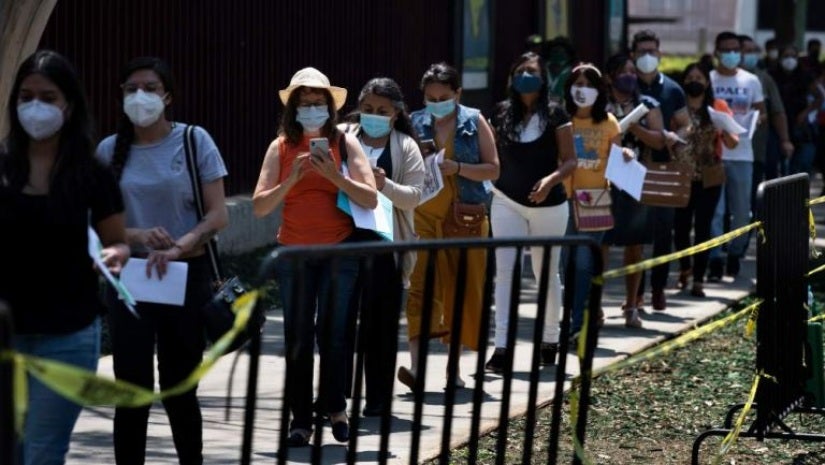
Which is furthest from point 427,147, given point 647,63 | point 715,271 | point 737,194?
point 715,271

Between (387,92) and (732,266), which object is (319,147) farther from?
(732,266)

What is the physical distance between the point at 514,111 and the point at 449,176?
86cm

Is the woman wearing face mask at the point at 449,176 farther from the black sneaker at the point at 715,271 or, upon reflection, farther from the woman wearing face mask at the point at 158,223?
the black sneaker at the point at 715,271

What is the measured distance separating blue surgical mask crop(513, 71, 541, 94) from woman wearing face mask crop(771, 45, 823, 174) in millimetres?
9127

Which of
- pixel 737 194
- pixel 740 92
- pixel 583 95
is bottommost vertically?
pixel 737 194

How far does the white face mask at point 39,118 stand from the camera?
5.30m

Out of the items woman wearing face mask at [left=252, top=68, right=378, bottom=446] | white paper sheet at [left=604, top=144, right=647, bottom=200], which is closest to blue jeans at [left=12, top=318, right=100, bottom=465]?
woman wearing face mask at [left=252, top=68, right=378, bottom=446]

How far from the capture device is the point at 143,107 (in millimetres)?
6172

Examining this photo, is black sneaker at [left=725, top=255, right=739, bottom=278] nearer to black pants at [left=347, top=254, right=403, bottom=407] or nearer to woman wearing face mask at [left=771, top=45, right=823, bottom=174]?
woman wearing face mask at [left=771, top=45, right=823, bottom=174]

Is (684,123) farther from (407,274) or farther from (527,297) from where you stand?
(407,274)

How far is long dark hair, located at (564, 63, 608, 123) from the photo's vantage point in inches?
400

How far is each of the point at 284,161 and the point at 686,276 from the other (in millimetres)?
6305

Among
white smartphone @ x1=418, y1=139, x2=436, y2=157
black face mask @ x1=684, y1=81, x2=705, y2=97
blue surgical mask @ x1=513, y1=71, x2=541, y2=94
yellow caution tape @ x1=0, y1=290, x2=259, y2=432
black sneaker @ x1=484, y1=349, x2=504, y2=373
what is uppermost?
blue surgical mask @ x1=513, y1=71, x2=541, y2=94

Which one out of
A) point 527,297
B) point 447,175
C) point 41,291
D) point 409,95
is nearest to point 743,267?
point 527,297
